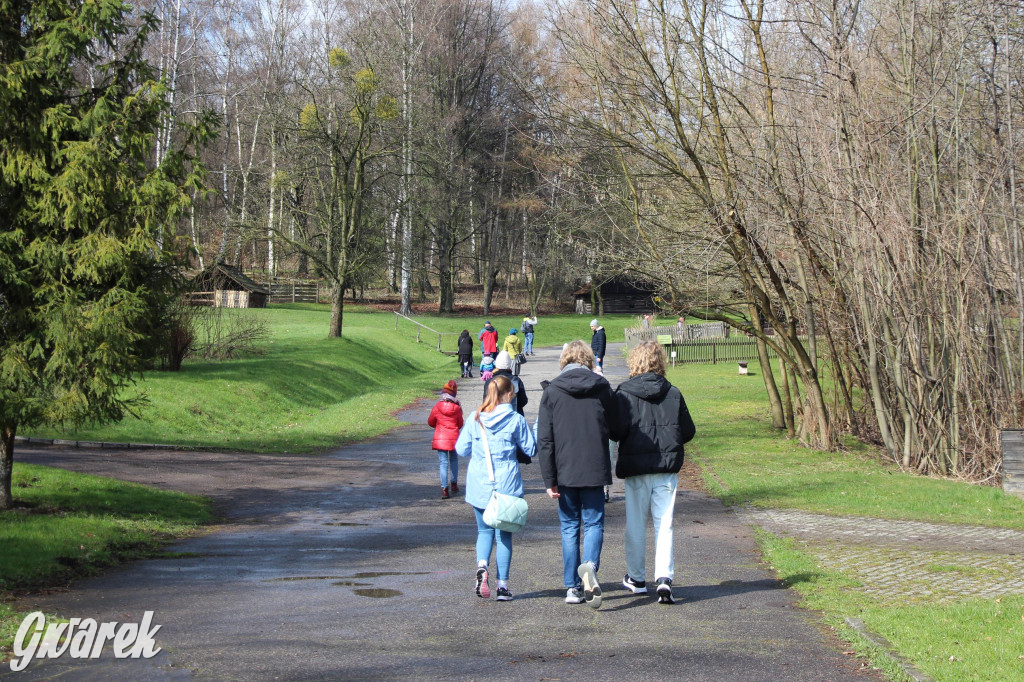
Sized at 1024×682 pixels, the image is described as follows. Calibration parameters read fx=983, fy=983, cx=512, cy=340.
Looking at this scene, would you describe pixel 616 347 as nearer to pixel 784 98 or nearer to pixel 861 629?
pixel 784 98

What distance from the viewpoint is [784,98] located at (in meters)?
18.4

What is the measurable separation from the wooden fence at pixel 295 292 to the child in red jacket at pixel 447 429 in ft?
174

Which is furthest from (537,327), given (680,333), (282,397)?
(282,397)

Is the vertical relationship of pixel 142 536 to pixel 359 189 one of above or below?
below

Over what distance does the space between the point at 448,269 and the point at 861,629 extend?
60898 mm

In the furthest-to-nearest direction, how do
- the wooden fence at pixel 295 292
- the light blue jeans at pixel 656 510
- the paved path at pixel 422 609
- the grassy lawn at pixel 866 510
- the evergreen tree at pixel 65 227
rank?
the wooden fence at pixel 295 292
the evergreen tree at pixel 65 227
the light blue jeans at pixel 656 510
the grassy lawn at pixel 866 510
the paved path at pixel 422 609

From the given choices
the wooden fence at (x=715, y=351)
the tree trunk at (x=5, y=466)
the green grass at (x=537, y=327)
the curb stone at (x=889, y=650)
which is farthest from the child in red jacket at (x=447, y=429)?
the green grass at (x=537, y=327)

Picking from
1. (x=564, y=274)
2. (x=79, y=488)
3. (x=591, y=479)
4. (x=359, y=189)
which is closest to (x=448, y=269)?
(x=564, y=274)

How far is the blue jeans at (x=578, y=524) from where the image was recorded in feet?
24.3

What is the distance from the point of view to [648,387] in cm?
762

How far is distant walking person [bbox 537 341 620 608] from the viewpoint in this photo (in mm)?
7332

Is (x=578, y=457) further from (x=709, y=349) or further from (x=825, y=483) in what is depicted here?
(x=709, y=349)

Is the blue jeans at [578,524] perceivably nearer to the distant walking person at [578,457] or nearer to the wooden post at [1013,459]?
the distant walking person at [578,457]

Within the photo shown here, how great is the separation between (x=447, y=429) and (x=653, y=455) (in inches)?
249
